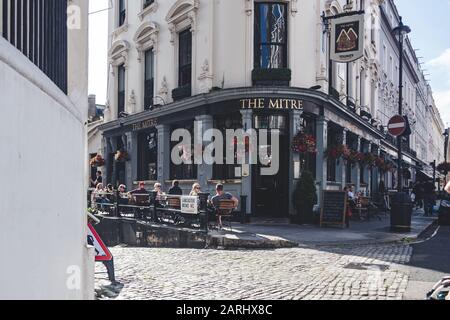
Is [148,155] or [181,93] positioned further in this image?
[148,155]

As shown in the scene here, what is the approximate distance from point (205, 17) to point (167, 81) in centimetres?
355

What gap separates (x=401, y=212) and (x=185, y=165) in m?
8.43

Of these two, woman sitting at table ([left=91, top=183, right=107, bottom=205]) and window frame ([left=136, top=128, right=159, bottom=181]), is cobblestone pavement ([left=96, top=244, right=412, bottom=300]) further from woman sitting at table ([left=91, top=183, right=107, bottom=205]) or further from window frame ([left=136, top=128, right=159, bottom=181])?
window frame ([left=136, top=128, right=159, bottom=181])

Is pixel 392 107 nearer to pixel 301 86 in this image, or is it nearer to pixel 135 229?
pixel 301 86

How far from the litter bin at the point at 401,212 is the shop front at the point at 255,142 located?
10.9ft

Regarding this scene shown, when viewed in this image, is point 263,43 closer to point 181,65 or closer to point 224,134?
point 224,134

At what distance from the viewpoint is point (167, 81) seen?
1908 centimetres

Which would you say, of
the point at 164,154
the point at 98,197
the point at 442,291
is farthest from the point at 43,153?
the point at 164,154

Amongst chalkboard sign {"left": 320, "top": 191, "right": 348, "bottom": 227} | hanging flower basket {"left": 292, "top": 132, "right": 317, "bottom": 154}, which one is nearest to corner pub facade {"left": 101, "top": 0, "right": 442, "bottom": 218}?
hanging flower basket {"left": 292, "top": 132, "right": 317, "bottom": 154}

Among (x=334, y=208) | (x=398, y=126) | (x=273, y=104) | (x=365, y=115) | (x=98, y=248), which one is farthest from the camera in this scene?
(x=365, y=115)

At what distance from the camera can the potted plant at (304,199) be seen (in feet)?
47.8

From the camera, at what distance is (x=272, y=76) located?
50.6 ft

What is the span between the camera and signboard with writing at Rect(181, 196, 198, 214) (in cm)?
1127

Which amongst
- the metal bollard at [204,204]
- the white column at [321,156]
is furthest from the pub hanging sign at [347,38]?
the metal bollard at [204,204]
